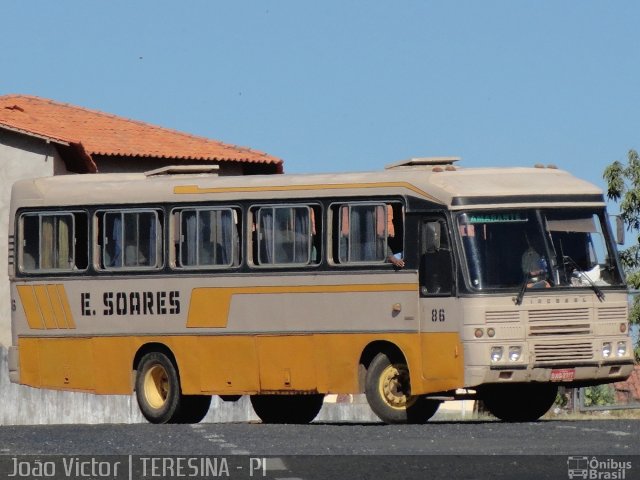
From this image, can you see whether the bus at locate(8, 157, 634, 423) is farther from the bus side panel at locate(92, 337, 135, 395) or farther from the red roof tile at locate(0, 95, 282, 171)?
the red roof tile at locate(0, 95, 282, 171)

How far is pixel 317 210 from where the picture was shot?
24828 millimetres

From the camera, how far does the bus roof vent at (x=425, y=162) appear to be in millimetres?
25125

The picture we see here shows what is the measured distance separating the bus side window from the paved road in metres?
1.64

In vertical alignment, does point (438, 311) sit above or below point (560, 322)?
above

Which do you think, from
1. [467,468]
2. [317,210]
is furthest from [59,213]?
[467,468]

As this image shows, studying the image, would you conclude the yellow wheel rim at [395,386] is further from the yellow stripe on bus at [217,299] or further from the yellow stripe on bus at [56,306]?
the yellow stripe on bus at [56,306]

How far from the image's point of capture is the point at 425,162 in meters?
25.2

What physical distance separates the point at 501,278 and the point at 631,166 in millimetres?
24610

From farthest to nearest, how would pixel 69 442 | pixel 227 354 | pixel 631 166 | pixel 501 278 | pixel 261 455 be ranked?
pixel 631 166 < pixel 227 354 < pixel 501 278 < pixel 69 442 < pixel 261 455

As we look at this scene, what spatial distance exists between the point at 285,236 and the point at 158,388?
122 inches

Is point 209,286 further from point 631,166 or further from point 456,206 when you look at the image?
point 631,166

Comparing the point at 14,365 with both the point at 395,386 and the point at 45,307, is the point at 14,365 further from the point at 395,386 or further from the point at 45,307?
the point at 395,386

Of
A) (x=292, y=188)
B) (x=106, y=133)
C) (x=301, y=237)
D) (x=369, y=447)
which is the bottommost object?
(x=369, y=447)

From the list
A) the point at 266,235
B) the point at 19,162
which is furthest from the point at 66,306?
the point at 19,162
